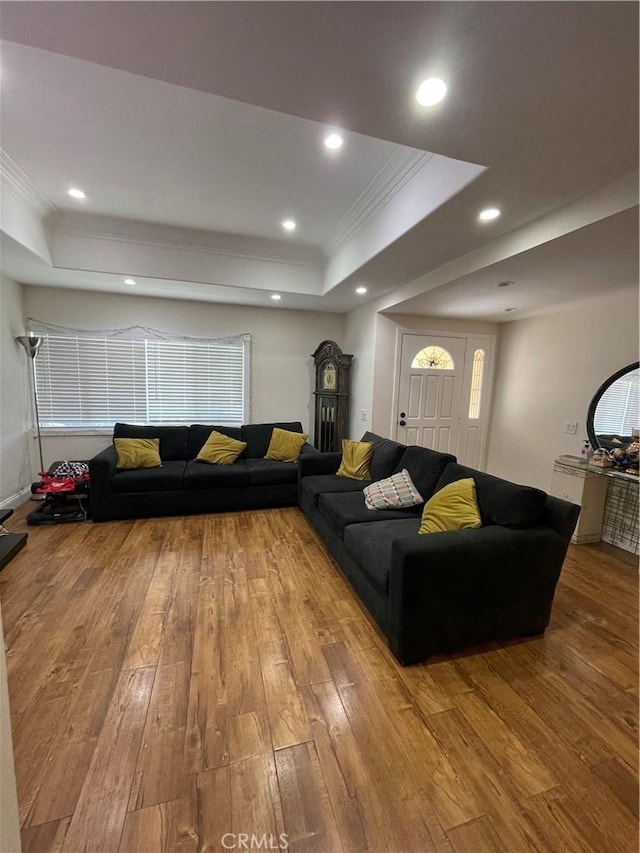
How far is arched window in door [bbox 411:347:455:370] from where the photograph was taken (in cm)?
450

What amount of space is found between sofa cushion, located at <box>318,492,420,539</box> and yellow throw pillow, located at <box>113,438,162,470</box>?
2.08 m

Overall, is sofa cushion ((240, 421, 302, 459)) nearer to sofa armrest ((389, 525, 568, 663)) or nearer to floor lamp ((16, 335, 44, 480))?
floor lamp ((16, 335, 44, 480))

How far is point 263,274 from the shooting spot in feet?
12.5

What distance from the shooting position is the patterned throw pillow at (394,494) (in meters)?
2.69

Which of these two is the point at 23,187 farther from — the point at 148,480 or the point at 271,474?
the point at 271,474

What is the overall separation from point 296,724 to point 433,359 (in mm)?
4093

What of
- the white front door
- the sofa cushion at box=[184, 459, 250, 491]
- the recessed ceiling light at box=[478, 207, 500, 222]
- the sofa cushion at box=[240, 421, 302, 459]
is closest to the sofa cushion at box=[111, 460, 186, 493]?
the sofa cushion at box=[184, 459, 250, 491]

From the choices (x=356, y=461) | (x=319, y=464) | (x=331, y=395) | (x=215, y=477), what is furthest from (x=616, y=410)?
(x=215, y=477)

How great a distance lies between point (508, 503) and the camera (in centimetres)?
199

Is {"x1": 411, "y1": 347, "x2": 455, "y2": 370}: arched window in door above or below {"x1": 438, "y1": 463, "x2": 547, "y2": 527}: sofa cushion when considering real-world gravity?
above

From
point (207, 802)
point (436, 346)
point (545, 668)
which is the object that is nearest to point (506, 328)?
point (436, 346)

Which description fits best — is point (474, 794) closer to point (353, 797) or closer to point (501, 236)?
point (353, 797)

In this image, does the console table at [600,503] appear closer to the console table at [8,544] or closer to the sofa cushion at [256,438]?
the sofa cushion at [256,438]

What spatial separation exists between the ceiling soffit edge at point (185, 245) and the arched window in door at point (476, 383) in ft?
8.13
